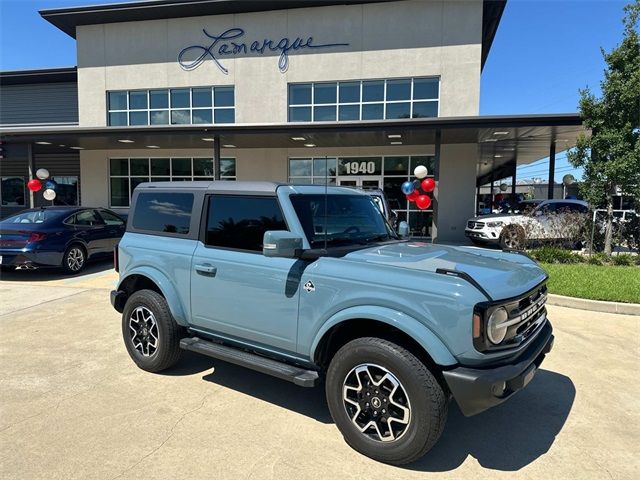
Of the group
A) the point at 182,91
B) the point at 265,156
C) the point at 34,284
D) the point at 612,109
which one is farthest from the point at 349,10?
the point at 34,284

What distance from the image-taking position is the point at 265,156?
733 inches

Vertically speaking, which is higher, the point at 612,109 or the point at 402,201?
the point at 612,109

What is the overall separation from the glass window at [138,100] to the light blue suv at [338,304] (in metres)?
17.3

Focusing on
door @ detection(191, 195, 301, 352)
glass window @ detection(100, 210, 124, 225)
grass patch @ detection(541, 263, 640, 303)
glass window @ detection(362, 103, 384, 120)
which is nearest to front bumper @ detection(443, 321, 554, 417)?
door @ detection(191, 195, 301, 352)

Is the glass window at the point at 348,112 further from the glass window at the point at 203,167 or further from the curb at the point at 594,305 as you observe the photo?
the curb at the point at 594,305

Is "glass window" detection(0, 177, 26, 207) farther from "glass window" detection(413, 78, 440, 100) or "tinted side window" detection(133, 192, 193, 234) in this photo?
"tinted side window" detection(133, 192, 193, 234)

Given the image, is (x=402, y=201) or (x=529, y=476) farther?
(x=402, y=201)

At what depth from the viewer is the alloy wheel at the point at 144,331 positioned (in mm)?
4379

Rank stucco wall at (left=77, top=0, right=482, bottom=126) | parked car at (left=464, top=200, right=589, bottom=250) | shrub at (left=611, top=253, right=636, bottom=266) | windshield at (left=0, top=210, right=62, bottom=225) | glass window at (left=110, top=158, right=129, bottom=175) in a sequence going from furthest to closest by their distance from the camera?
glass window at (left=110, top=158, right=129, bottom=175) < stucco wall at (left=77, top=0, right=482, bottom=126) < parked car at (left=464, top=200, right=589, bottom=250) < shrub at (left=611, top=253, right=636, bottom=266) < windshield at (left=0, top=210, right=62, bottom=225)

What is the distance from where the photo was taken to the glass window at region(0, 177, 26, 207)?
84.2 ft

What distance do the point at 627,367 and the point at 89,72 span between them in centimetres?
2283

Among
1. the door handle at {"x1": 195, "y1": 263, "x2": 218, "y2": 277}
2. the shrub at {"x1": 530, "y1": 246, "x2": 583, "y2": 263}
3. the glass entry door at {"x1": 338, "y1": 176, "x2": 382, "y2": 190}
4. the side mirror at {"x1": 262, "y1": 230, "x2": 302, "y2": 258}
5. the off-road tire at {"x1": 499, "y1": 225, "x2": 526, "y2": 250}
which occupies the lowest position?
the shrub at {"x1": 530, "y1": 246, "x2": 583, "y2": 263}

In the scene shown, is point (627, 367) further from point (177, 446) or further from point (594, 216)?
point (594, 216)

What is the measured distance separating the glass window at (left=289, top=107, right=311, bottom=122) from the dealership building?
9 cm
